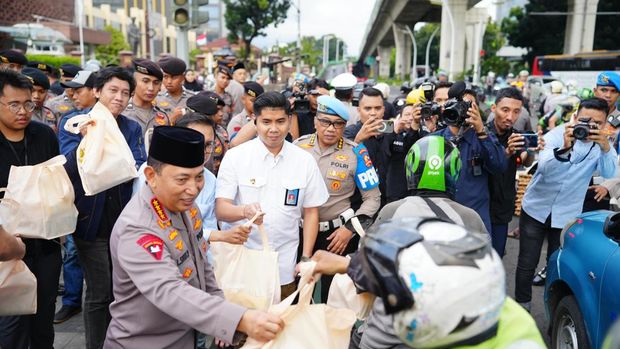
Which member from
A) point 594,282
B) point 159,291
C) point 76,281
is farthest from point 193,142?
point 76,281

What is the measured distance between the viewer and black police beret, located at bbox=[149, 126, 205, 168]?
214cm

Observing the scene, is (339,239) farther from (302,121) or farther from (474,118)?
(302,121)

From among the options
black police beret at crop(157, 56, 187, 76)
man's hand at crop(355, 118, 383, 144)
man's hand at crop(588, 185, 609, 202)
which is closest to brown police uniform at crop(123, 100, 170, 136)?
black police beret at crop(157, 56, 187, 76)

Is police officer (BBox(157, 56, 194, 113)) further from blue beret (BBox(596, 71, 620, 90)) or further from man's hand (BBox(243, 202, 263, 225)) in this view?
blue beret (BBox(596, 71, 620, 90))

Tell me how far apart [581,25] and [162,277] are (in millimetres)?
35563

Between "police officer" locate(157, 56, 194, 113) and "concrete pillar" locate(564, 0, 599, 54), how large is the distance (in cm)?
3041

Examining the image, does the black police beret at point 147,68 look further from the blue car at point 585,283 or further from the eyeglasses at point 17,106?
the blue car at point 585,283

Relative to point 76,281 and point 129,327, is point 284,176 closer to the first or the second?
point 129,327

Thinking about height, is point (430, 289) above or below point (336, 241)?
above

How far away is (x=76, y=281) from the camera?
4828mm

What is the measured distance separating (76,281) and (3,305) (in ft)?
7.43

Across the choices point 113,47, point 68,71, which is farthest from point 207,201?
point 113,47

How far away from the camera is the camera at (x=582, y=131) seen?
4.00m

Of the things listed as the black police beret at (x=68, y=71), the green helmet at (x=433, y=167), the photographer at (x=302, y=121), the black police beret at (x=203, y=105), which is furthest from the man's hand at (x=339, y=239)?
the black police beret at (x=68, y=71)
